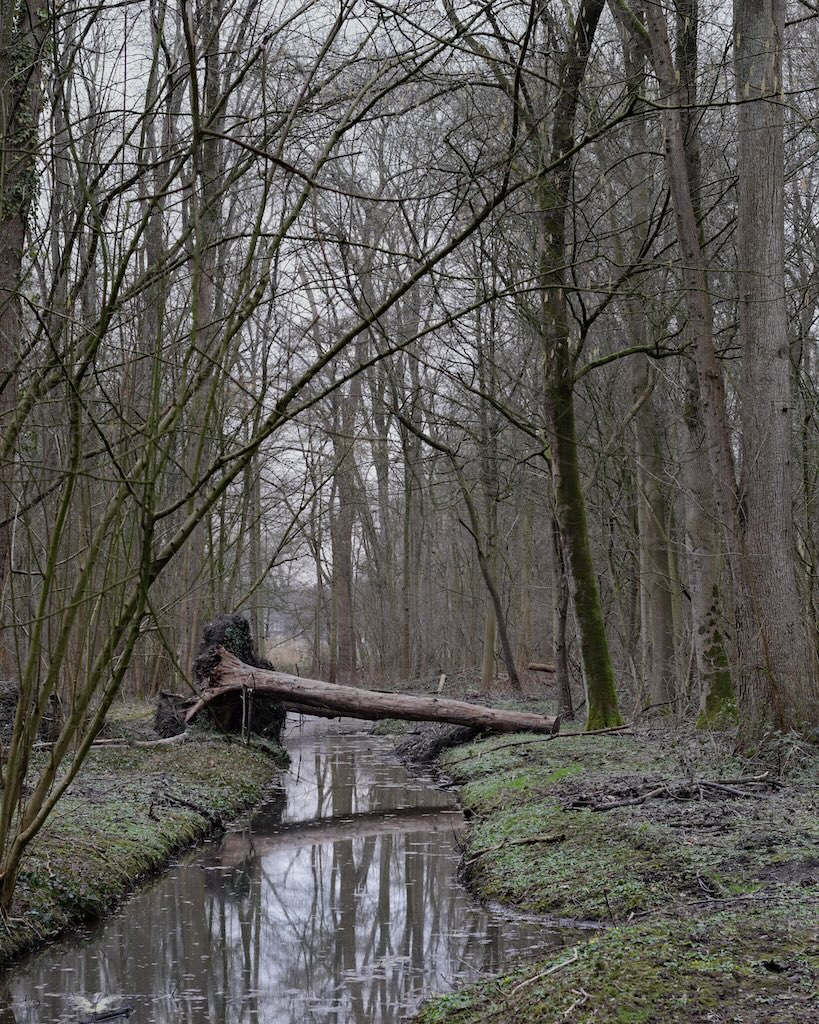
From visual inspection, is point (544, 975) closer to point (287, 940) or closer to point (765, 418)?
point (287, 940)

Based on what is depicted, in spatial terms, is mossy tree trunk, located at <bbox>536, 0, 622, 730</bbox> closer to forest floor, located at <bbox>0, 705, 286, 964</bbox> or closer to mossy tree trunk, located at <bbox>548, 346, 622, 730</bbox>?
mossy tree trunk, located at <bbox>548, 346, 622, 730</bbox>

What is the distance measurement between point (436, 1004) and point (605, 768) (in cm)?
505

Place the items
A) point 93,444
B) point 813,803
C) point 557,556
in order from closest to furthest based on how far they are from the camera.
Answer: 1. point 813,803
2. point 93,444
3. point 557,556

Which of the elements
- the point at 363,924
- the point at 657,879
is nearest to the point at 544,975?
the point at 657,879

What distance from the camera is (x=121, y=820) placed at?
8.06 m

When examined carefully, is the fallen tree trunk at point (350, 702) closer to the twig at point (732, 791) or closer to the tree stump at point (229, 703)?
the tree stump at point (229, 703)

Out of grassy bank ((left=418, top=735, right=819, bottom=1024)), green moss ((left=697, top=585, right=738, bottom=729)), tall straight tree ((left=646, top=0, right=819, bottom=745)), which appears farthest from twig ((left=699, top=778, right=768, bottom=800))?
green moss ((left=697, top=585, right=738, bottom=729))

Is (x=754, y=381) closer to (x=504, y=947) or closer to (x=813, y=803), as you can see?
(x=813, y=803)

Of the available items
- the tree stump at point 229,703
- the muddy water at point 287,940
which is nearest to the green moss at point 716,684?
Answer: the muddy water at point 287,940

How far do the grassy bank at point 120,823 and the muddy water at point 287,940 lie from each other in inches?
6.9

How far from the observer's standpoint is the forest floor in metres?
5.95

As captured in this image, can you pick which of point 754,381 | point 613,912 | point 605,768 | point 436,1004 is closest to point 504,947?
point 613,912

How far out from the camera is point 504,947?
Answer: 543 cm

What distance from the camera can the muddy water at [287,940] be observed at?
195 inches
